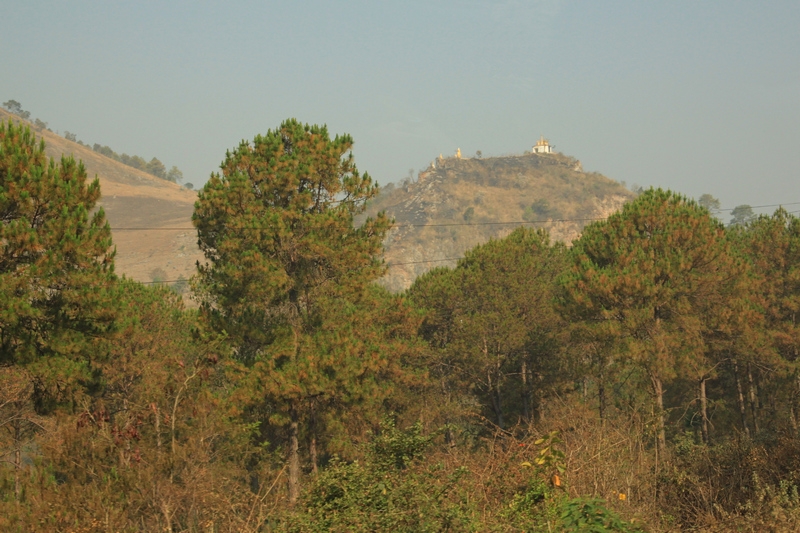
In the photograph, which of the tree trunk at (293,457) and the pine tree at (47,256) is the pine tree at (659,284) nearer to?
the tree trunk at (293,457)

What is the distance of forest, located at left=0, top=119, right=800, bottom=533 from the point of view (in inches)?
370

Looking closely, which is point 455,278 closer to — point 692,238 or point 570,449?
point 692,238

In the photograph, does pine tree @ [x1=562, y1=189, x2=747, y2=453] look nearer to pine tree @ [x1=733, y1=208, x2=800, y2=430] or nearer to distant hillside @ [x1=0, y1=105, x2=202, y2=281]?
pine tree @ [x1=733, y1=208, x2=800, y2=430]

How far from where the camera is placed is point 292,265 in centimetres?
1884

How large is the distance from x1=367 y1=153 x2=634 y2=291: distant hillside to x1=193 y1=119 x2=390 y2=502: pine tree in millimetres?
132692

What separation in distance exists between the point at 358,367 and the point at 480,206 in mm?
166950

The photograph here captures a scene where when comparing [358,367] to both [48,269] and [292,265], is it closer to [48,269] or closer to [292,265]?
[292,265]

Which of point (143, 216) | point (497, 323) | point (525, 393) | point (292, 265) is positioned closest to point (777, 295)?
point (525, 393)

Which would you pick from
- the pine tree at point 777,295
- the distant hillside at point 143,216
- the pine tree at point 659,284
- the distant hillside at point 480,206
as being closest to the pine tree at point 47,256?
the pine tree at point 659,284

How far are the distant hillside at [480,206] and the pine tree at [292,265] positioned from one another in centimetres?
13269

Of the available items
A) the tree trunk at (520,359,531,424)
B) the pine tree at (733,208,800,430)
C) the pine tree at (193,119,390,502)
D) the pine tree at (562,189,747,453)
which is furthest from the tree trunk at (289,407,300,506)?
the pine tree at (733,208,800,430)

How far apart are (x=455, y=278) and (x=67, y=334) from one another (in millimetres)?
19601

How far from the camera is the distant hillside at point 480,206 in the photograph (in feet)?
538

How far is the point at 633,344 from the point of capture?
23.2 m
